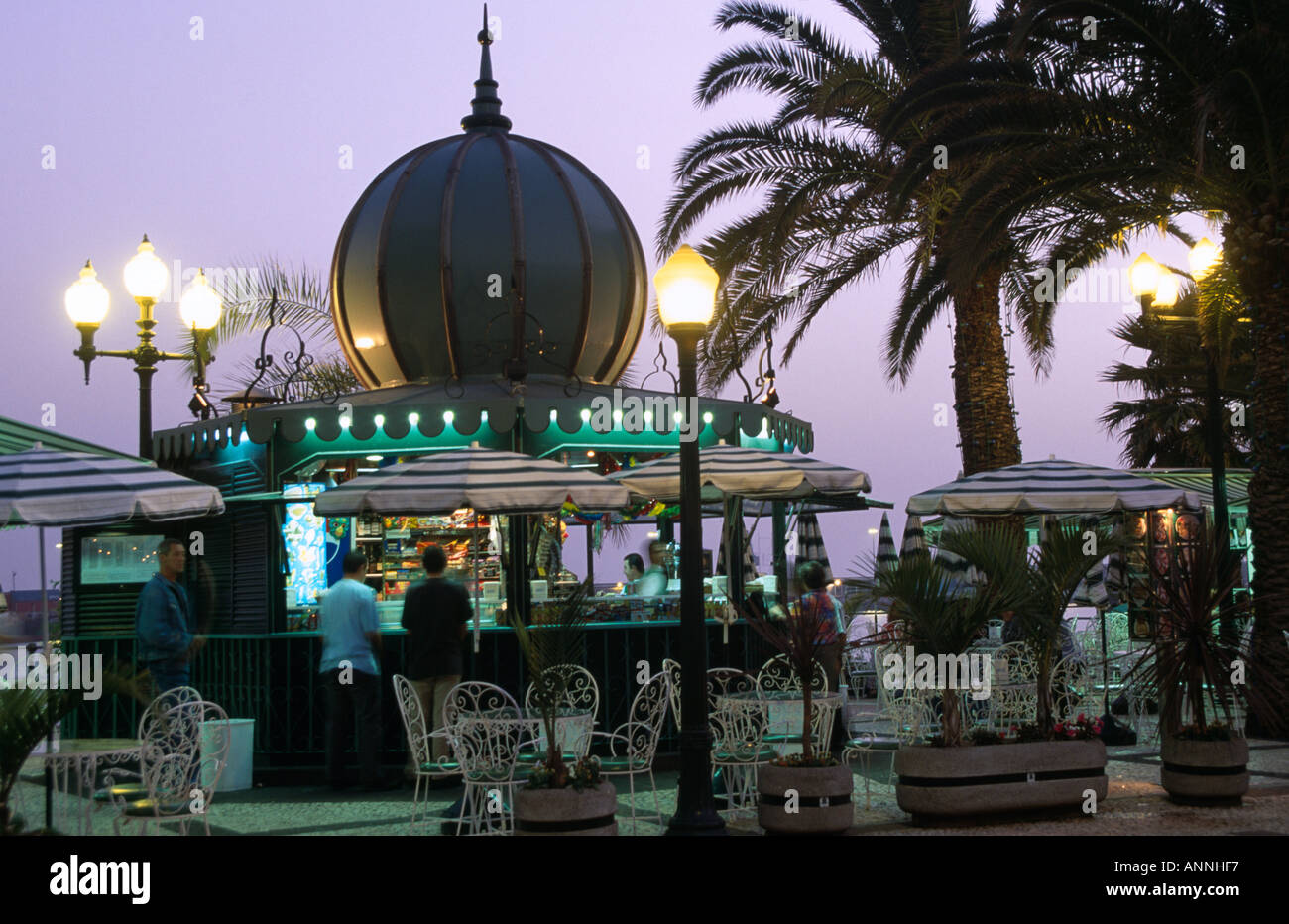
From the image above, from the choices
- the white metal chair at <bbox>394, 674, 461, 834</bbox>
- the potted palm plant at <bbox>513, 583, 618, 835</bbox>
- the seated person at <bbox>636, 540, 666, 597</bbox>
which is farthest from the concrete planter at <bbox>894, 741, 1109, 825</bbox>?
the seated person at <bbox>636, 540, 666, 597</bbox>

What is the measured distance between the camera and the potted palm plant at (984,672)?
9406 mm

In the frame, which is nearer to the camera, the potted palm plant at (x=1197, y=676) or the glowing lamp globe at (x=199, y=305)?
the potted palm plant at (x=1197, y=676)

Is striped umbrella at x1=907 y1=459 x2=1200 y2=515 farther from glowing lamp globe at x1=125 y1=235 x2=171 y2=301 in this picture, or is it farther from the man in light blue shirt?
glowing lamp globe at x1=125 y1=235 x2=171 y2=301

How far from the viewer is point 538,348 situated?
16.5 metres

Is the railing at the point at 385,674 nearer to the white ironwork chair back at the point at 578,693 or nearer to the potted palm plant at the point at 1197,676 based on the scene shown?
the white ironwork chair back at the point at 578,693

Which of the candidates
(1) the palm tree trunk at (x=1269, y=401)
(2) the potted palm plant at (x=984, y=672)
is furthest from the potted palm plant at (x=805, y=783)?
(1) the palm tree trunk at (x=1269, y=401)

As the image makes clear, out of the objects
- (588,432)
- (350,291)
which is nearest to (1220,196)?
(588,432)

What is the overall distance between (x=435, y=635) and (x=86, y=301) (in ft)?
16.7

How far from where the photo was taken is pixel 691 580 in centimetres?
893

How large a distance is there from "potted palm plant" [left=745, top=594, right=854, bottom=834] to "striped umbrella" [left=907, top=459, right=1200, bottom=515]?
15.9 feet

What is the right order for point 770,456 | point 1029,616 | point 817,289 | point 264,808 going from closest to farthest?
1. point 1029,616
2. point 264,808
3. point 770,456
4. point 817,289

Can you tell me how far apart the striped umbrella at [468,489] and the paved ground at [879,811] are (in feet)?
7.68
